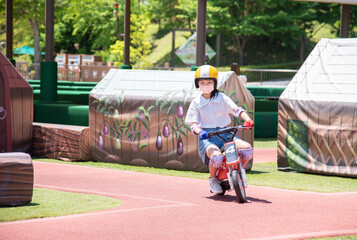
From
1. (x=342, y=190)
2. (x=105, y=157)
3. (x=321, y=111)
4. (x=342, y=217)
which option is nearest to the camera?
(x=342, y=217)

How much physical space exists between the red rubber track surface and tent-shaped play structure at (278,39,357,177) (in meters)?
2.34

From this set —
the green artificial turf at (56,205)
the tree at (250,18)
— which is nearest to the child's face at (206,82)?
the green artificial turf at (56,205)

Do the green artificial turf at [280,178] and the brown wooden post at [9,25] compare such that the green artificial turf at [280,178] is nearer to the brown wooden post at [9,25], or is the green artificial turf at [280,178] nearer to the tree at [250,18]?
the brown wooden post at [9,25]

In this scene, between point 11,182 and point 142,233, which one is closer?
point 142,233

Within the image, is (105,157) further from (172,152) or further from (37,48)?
(37,48)

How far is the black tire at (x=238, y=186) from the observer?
7.84 meters

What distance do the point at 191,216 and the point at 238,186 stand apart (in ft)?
3.40

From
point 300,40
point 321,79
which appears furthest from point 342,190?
point 300,40

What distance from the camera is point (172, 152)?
11.9 m

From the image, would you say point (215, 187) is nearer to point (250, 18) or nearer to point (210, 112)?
point (210, 112)

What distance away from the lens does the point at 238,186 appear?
786 cm

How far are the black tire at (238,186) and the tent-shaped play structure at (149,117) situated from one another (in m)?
3.49

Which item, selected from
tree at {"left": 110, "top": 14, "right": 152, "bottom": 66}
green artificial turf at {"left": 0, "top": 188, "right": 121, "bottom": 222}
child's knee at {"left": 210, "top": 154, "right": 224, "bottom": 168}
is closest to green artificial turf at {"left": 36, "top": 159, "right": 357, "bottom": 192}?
child's knee at {"left": 210, "top": 154, "right": 224, "bottom": 168}

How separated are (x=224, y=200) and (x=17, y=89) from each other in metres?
6.94
